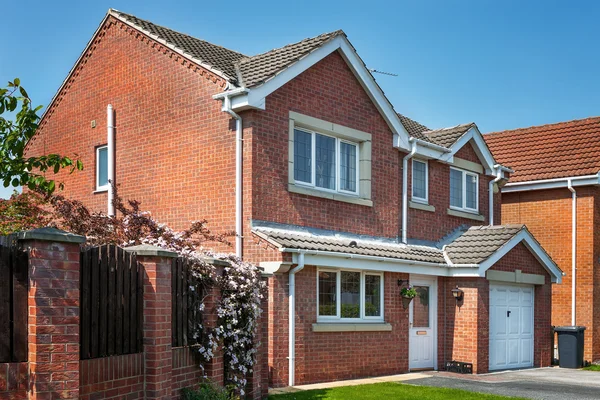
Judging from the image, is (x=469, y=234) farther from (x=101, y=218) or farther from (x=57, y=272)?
(x=57, y=272)

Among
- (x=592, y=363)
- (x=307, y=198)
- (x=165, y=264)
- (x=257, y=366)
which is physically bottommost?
(x=592, y=363)

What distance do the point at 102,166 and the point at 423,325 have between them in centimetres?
931

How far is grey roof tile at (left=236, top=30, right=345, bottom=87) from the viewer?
15711 mm

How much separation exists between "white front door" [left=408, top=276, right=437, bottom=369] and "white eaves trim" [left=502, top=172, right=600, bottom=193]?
260 inches

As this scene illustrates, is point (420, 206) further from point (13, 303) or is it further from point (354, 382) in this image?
point (13, 303)

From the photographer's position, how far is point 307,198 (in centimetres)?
1627

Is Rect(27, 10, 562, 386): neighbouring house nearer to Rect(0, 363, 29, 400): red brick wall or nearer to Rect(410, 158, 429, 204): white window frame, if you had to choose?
Rect(410, 158, 429, 204): white window frame

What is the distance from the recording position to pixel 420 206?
19.6 meters

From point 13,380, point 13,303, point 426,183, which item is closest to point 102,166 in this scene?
point 426,183

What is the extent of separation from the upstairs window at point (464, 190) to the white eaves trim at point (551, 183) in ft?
8.64

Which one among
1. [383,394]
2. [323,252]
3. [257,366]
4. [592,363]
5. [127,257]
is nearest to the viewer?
[127,257]

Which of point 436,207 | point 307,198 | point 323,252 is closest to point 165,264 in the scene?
point 323,252

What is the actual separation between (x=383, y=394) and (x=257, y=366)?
2966mm

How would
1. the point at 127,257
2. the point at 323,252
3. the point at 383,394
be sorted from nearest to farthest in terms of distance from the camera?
the point at 127,257 < the point at 383,394 < the point at 323,252
